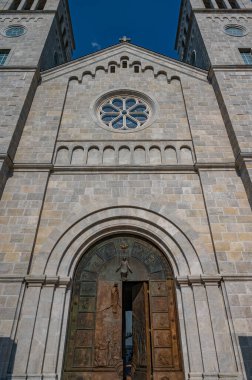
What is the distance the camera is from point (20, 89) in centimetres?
1130

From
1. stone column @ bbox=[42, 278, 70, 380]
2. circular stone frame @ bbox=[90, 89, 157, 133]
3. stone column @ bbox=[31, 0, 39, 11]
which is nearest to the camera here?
stone column @ bbox=[42, 278, 70, 380]

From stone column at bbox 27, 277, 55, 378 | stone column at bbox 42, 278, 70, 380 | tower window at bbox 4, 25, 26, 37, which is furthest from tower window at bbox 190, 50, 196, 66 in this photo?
stone column at bbox 27, 277, 55, 378

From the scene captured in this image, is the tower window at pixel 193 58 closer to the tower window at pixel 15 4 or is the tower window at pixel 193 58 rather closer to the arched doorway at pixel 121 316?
the tower window at pixel 15 4

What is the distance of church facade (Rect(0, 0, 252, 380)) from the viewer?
661cm

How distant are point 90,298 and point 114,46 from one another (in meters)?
11.6

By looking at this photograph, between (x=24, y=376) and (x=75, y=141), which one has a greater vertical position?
(x=75, y=141)

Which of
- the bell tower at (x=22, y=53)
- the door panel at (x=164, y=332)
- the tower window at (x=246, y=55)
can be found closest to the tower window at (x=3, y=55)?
the bell tower at (x=22, y=53)

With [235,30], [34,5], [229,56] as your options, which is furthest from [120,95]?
[34,5]

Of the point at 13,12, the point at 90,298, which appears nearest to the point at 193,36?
the point at 13,12

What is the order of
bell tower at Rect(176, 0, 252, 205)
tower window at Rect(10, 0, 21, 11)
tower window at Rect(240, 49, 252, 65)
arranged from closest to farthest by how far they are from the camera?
1. bell tower at Rect(176, 0, 252, 205)
2. tower window at Rect(240, 49, 252, 65)
3. tower window at Rect(10, 0, 21, 11)

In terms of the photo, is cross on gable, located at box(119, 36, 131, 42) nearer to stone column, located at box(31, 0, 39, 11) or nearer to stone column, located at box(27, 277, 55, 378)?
stone column, located at box(31, 0, 39, 11)

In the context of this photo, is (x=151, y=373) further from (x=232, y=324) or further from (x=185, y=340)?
(x=232, y=324)

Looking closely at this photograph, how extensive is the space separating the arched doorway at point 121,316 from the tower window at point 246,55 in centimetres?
952

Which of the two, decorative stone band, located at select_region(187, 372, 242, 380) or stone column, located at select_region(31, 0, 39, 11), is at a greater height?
stone column, located at select_region(31, 0, 39, 11)
